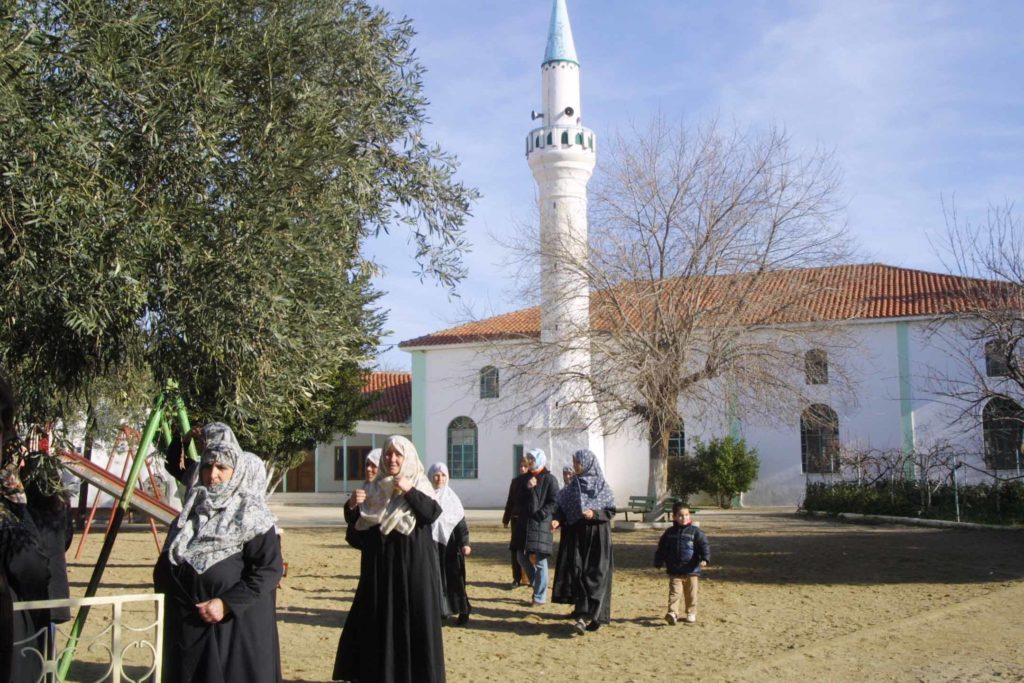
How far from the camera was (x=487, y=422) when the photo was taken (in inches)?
1364

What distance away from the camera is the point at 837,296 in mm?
31109

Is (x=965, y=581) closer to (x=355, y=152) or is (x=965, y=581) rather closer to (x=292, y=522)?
(x=355, y=152)

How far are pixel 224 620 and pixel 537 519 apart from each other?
6.32 meters

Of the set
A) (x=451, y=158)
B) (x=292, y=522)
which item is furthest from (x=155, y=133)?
(x=292, y=522)

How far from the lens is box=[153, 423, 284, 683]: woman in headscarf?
4.69 m

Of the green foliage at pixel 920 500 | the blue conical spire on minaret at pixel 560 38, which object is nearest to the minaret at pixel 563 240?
the blue conical spire on minaret at pixel 560 38

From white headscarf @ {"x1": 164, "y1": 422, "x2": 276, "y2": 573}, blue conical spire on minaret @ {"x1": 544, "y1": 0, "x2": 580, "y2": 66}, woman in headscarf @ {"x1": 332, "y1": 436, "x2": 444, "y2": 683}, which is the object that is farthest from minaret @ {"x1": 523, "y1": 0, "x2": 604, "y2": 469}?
white headscarf @ {"x1": 164, "y1": 422, "x2": 276, "y2": 573}

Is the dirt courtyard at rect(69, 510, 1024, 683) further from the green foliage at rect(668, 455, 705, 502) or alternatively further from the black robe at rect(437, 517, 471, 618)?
the green foliage at rect(668, 455, 705, 502)

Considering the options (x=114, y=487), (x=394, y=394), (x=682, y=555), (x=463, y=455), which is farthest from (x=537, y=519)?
(x=394, y=394)

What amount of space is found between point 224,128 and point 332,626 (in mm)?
5550

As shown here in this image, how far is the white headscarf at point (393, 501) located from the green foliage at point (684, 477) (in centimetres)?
2575

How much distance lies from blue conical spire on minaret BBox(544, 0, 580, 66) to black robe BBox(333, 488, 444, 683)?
982 inches

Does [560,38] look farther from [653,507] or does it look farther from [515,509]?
[515,509]

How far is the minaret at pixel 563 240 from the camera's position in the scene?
2178cm
